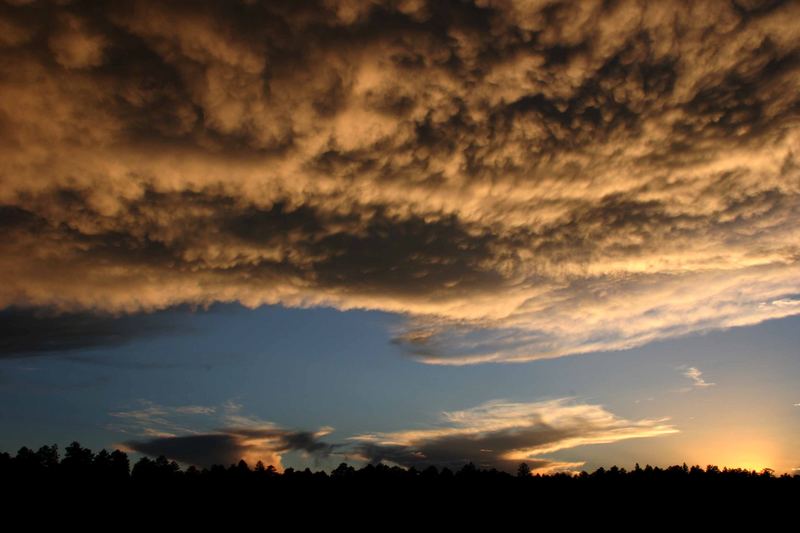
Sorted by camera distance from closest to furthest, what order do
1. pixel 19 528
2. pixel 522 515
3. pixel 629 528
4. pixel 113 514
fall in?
pixel 19 528, pixel 113 514, pixel 629 528, pixel 522 515

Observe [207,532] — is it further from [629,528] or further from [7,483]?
[629,528]

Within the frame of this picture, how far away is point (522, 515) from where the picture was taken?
189 metres

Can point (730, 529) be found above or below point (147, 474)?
below

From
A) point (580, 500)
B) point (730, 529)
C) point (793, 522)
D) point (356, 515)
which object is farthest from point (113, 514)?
point (793, 522)

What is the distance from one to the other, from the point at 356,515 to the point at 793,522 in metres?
108

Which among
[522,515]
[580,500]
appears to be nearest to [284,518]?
[522,515]

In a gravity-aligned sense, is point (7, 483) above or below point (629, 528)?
above

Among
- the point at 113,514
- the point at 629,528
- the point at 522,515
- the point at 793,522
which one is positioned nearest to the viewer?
the point at 113,514

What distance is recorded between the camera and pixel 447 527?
584 ft

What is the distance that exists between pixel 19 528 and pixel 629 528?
142412mm

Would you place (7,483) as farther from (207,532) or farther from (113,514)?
(207,532)

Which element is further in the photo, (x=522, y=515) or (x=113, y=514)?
(x=522, y=515)

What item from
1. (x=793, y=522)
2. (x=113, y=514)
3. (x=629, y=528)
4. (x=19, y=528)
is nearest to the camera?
(x=19, y=528)

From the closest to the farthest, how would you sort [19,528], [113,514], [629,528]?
[19,528] → [113,514] → [629,528]
